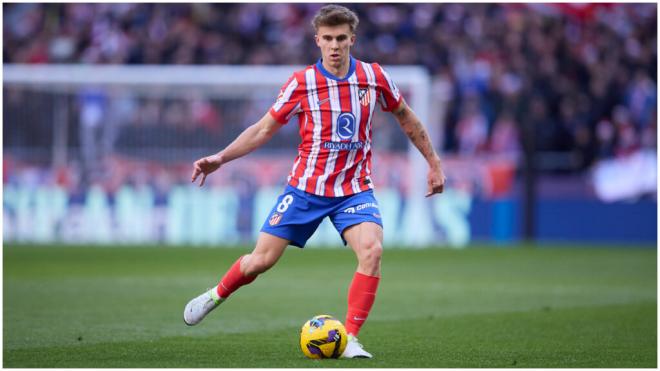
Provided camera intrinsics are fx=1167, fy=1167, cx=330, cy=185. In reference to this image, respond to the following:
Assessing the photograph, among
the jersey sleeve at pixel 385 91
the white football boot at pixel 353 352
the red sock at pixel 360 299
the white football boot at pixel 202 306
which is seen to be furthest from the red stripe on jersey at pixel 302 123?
the white football boot at pixel 353 352

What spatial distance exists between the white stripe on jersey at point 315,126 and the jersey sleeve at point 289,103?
74mm

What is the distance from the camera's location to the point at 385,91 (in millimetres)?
7305

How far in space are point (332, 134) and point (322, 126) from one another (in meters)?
0.08

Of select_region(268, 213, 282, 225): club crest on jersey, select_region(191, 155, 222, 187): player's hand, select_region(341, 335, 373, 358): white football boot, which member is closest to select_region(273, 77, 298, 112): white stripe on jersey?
select_region(191, 155, 222, 187): player's hand

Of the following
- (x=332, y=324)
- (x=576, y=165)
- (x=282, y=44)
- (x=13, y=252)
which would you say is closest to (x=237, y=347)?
(x=332, y=324)

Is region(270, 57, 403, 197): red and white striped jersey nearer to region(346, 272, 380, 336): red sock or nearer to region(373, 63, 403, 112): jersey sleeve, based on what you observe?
region(373, 63, 403, 112): jersey sleeve

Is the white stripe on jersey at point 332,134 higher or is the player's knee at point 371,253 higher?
the white stripe on jersey at point 332,134

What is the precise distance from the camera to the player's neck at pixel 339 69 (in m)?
7.12

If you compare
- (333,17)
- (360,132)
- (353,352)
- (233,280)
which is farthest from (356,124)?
(353,352)

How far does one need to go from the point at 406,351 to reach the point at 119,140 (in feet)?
49.3

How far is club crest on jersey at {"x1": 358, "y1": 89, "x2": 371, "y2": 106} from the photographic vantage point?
7172mm

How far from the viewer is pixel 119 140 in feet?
70.5

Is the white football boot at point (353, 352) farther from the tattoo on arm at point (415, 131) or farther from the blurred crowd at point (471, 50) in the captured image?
the blurred crowd at point (471, 50)

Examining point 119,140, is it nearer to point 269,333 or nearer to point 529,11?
point 529,11
